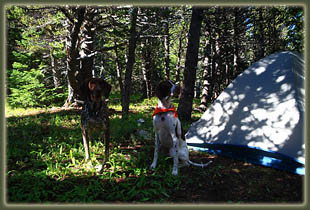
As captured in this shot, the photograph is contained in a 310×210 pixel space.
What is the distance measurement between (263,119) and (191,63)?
384cm

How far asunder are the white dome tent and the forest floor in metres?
0.26

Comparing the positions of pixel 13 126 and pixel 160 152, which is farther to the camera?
pixel 13 126

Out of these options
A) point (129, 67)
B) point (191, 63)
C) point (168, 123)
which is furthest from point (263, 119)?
point (129, 67)

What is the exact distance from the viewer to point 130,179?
3492 mm

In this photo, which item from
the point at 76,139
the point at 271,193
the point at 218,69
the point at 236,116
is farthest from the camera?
the point at 218,69

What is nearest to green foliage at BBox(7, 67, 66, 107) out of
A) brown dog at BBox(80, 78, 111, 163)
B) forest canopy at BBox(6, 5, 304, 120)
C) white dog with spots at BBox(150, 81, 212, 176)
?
forest canopy at BBox(6, 5, 304, 120)

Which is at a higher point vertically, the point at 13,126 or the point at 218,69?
the point at 218,69

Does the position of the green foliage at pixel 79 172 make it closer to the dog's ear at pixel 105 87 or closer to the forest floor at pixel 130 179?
the forest floor at pixel 130 179

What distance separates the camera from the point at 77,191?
119 inches

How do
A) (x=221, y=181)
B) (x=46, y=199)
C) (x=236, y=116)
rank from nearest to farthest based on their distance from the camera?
1. (x=46, y=199)
2. (x=221, y=181)
3. (x=236, y=116)

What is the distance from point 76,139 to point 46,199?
2384 mm

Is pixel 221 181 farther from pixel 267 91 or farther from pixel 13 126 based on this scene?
pixel 13 126

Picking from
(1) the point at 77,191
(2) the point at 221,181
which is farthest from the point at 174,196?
(1) the point at 77,191

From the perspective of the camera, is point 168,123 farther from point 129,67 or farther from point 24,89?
point 24,89
